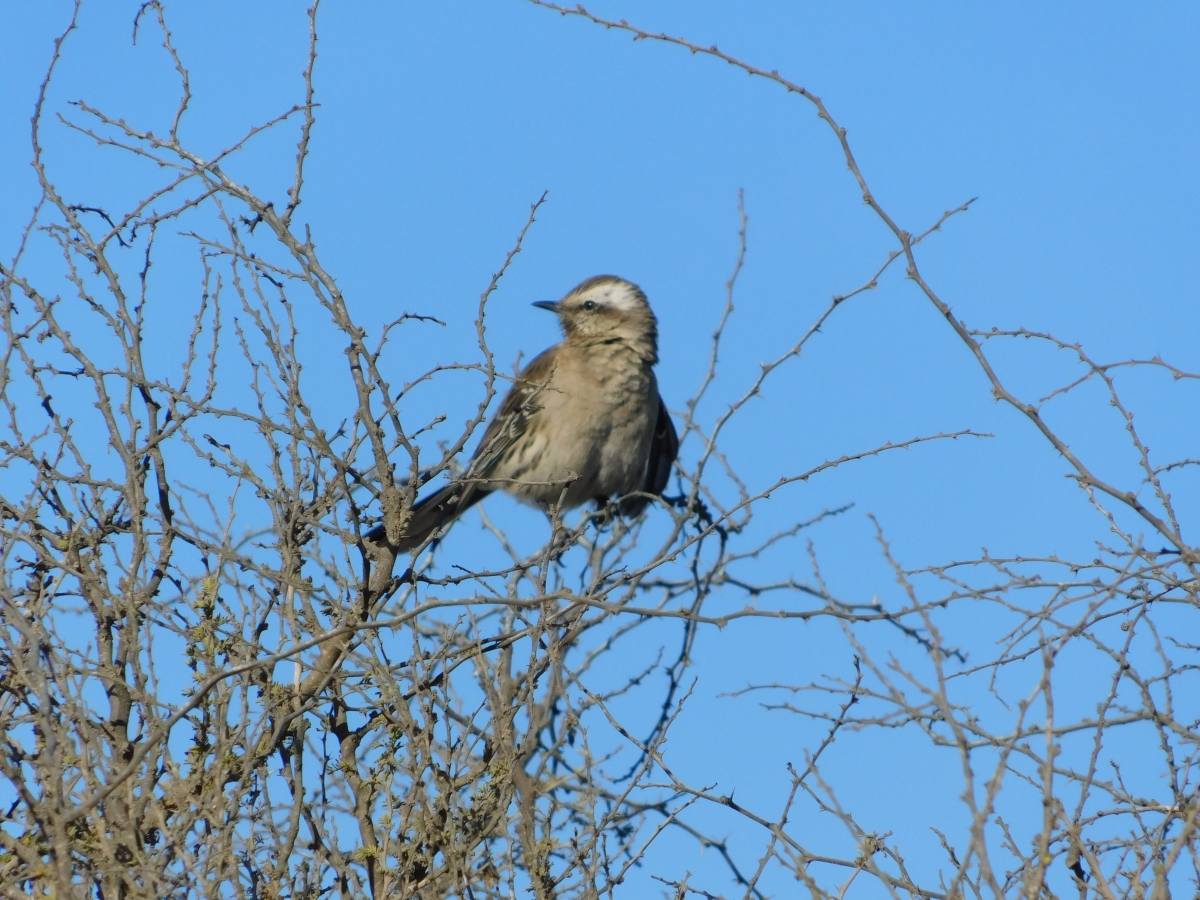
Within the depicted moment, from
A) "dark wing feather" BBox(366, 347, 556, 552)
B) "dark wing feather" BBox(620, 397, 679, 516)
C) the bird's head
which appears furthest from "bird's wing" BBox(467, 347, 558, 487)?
"dark wing feather" BBox(620, 397, 679, 516)

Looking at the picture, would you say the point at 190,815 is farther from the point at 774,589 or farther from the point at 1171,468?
the point at 774,589

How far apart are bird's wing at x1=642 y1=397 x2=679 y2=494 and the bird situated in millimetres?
342

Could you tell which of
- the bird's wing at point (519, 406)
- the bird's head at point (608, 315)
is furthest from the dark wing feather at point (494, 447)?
the bird's head at point (608, 315)

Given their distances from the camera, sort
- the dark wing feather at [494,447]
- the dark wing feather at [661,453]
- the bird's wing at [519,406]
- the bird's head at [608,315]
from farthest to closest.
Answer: the dark wing feather at [661,453] → the bird's head at [608,315] → the bird's wing at [519,406] → the dark wing feather at [494,447]

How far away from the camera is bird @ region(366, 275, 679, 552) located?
24.8ft

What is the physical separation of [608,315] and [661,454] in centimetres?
109

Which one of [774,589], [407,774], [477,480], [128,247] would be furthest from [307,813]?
[774,589]

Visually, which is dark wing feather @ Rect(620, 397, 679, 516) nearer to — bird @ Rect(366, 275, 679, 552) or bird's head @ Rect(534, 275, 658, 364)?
bird @ Rect(366, 275, 679, 552)

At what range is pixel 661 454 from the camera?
8695mm

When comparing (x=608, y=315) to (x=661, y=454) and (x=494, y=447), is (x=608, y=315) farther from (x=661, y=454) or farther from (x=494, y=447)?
(x=494, y=447)

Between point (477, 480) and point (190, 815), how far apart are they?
1457 millimetres

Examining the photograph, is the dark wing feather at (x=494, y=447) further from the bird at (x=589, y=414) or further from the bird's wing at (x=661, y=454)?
the bird's wing at (x=661, y=454)

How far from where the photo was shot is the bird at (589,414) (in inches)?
297

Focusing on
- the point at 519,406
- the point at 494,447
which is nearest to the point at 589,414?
the point at 519,406
